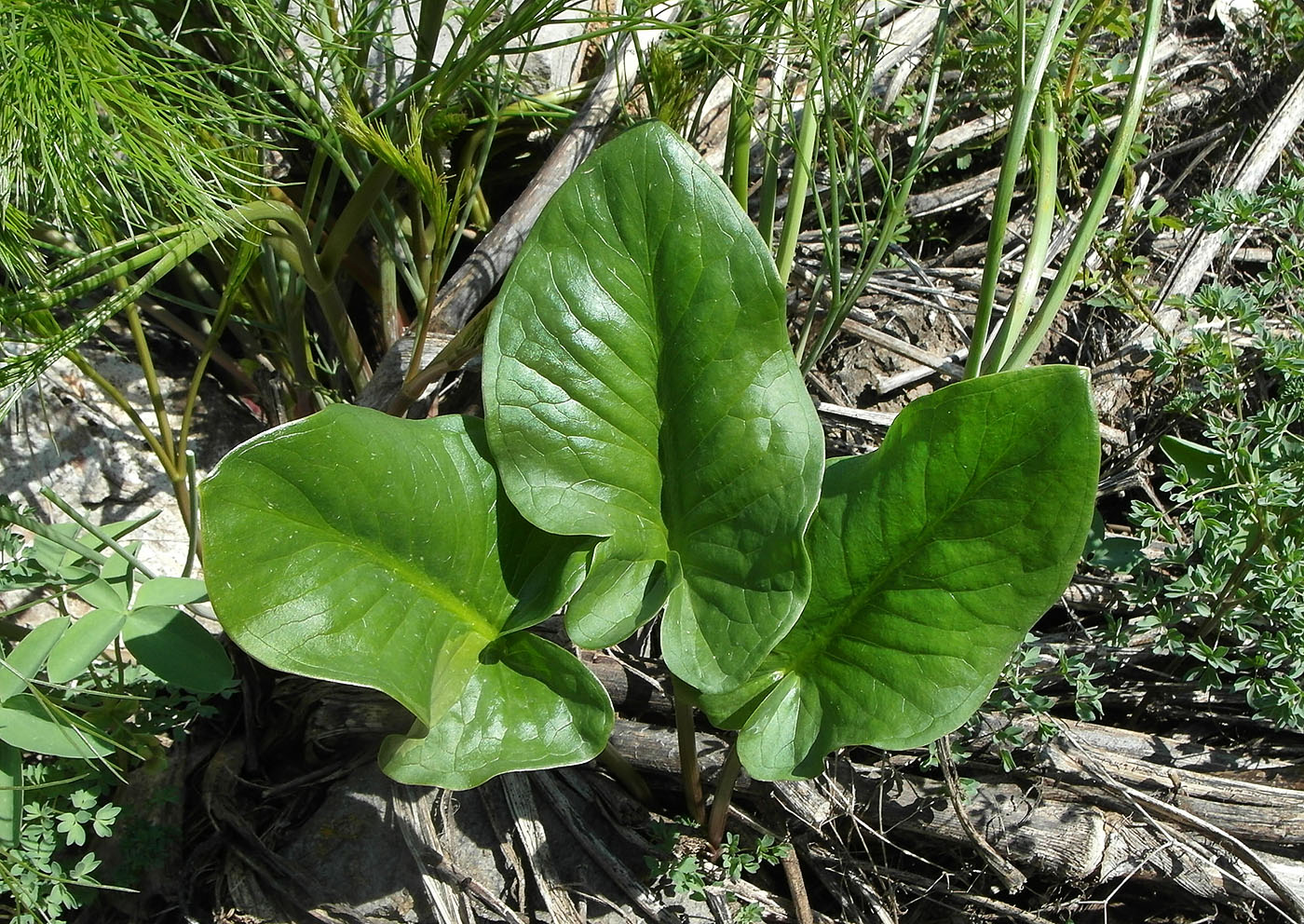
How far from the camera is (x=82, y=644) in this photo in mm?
1115

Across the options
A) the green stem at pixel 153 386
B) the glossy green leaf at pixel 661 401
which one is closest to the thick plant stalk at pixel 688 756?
the glossy green leaf at pixel 661 401

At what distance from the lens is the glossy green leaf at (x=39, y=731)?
1074 mm

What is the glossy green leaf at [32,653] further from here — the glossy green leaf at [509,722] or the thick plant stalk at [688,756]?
the thick plant stalk at [688,756]

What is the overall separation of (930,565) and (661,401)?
0.31 metres

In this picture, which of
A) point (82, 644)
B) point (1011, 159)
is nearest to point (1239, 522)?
point (1011, 159)

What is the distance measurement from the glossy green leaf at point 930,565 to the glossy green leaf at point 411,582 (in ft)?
0.63

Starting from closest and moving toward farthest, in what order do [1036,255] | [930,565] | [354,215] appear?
[930,565] < [1036,255] < [354,215]

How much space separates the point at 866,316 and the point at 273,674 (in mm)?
1030

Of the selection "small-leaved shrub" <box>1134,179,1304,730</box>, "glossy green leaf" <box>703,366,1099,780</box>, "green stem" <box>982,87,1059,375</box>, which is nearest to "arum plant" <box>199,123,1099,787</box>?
"glossy green leaf" <box>703,366,1099,780</box>

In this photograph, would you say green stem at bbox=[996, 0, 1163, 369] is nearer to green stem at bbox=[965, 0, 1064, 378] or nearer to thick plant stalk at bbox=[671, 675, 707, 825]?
green stem at bbox=[965, 0, 1064, 378]

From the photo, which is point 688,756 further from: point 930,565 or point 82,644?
point 82,644

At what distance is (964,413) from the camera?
0.96 m

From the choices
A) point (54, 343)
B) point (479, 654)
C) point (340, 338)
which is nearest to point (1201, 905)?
point (479, 654)

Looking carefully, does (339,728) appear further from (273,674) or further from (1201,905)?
(1201,905)
